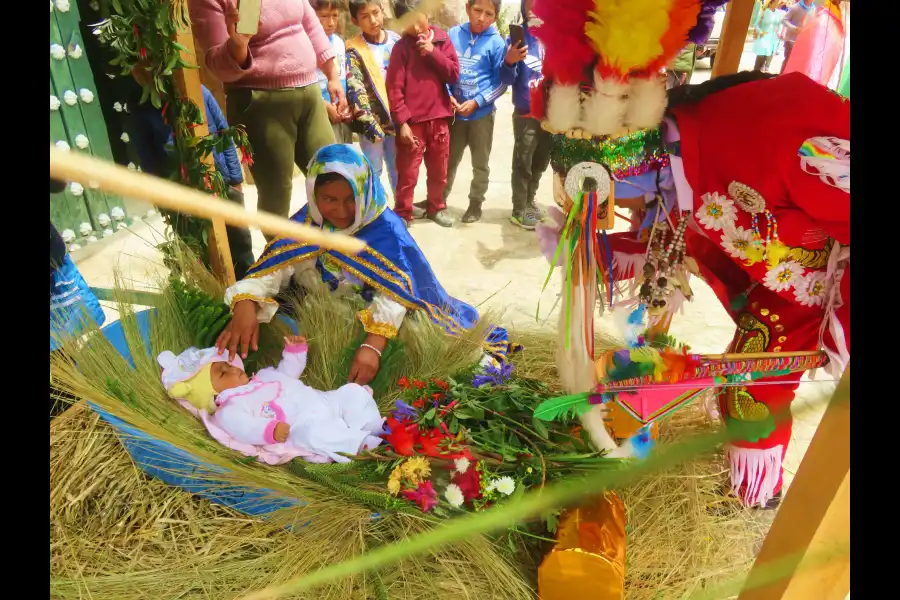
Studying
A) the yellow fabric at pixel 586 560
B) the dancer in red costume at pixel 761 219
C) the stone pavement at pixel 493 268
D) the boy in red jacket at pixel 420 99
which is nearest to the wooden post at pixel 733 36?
the dancer in red costume at pixel 761 219

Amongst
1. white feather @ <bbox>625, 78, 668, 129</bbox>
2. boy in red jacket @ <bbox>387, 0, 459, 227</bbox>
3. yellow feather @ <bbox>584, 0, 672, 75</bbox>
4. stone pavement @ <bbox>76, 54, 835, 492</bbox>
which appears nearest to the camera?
yellow feather @ <bbox>584, 0, 672, 75</bbox>

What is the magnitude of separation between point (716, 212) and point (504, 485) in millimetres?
804

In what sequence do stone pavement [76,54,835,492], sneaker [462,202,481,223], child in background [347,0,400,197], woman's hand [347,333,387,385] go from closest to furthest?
woman's hand [347,333,387,385]
stone pavement [76,54,835,492]
child in background [347,0,400,197]
sneaker [462,202,481,223]

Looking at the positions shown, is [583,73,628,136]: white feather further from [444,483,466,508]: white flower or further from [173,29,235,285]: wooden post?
[173,29,235,285]: wooden post

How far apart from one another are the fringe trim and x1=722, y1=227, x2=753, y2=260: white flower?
56 centimetres

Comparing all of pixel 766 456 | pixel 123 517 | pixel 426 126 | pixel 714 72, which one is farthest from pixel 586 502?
pixel 426 126

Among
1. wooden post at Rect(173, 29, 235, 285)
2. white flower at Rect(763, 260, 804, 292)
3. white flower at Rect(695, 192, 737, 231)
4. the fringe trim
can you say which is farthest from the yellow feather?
wooden post at Rect(173, 29, 235, 285)

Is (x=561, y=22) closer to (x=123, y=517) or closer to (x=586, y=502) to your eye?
(x=586, y=502)

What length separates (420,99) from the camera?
3111mm

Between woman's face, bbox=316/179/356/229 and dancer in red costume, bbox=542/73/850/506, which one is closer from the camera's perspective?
dancer in red costume, bbox=542/73/850/506

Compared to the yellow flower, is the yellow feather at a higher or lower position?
higher

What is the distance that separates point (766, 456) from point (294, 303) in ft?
4.71

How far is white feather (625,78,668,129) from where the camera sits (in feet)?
3.98

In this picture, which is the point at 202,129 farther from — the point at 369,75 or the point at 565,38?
the point at 369,75
